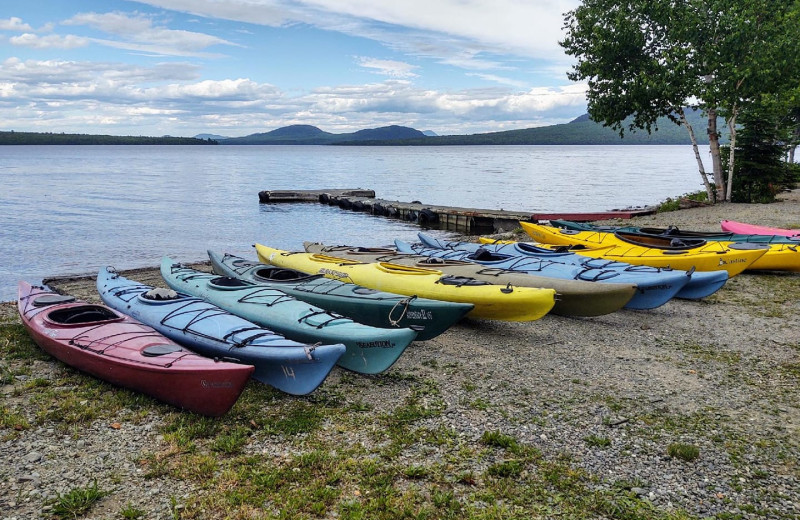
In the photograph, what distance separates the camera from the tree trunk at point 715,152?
26.2 metres

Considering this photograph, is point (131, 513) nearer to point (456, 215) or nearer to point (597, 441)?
point (597, 441)

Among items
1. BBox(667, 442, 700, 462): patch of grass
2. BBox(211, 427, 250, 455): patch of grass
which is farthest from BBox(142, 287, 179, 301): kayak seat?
BBox(667, 442, 700, 462): patch of grass

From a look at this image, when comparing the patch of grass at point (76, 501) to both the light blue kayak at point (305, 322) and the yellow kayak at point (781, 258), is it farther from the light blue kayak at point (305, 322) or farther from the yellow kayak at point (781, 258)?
the yellow kayak at point (781, 258)

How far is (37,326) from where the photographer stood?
9641mm

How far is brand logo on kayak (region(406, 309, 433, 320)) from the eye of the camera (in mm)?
9750

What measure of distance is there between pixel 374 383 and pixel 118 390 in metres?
3.83

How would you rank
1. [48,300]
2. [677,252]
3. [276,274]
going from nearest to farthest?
[48,300]
[276,274]
[677,252]

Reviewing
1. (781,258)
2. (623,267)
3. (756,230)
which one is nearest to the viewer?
(623,267)

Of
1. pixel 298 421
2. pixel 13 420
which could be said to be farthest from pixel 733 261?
pixel 13 420

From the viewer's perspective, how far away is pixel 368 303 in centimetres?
1038

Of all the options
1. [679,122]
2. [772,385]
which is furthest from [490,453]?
[679,122]

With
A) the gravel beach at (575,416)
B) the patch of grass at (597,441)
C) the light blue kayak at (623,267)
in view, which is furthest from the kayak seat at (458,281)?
the patch of grass at (597,441)

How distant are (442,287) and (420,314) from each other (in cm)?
150

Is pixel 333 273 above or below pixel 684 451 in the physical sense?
above
